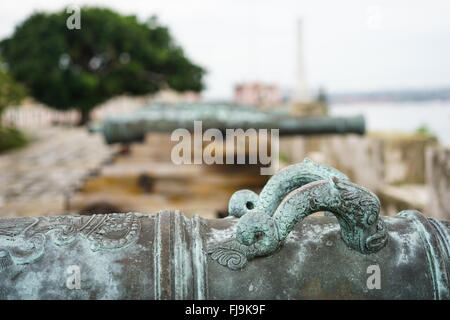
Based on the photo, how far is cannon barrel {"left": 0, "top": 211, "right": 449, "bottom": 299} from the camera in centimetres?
106

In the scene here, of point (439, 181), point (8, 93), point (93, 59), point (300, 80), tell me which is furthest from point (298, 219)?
point (93, 59)

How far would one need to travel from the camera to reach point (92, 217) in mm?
1286

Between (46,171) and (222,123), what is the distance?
17.7ft

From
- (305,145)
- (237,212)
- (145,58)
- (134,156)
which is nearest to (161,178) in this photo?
(134,156)

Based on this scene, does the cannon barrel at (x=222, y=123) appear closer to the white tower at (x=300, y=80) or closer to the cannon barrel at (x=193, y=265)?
the cannon barrel at (x=193, y=265)

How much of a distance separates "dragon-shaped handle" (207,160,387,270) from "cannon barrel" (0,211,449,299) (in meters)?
0.03

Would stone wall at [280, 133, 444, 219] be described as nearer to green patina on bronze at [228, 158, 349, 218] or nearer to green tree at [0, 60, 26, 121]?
green patina on bronze at [228, 158, 349, 218]

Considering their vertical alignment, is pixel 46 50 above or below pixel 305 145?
above

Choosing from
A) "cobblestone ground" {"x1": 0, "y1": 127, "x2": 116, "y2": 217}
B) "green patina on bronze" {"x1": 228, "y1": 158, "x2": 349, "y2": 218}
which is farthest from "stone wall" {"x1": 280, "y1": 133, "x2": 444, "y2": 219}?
"cobblestone ground" {"x1": 0, "y1": 127, "x2": 116, "y2": 217}

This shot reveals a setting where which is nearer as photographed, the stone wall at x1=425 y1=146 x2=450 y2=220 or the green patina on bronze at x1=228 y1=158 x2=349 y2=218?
the green patina on bronze at x1=228 y1=158 x2=349 y2=218

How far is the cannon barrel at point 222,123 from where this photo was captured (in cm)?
422

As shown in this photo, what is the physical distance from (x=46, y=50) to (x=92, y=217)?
19165 mm

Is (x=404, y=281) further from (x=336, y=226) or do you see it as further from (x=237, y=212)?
(x=237, y=212)

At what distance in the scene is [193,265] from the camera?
109cm
